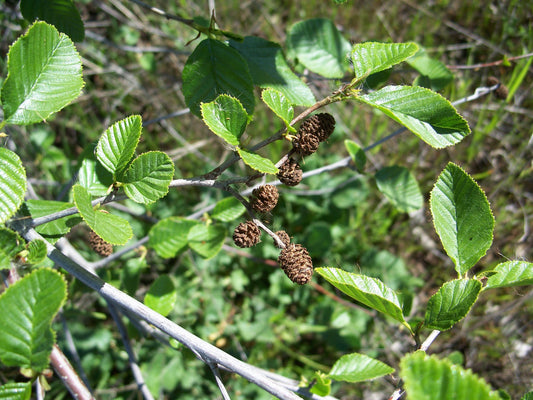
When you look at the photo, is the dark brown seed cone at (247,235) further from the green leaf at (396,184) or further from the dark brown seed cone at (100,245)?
the green leaf at (396,184)

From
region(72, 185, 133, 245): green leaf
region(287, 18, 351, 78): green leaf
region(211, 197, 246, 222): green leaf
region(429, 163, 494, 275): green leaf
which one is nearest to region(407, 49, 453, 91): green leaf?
region(287, 18, 351, 78): green leaf

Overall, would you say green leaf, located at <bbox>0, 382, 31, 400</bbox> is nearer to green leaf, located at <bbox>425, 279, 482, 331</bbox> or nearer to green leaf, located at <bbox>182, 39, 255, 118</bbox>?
green leaf, located at <bbox>182, 39, 255, 118</bbox>

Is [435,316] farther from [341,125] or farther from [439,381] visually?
[341,125]

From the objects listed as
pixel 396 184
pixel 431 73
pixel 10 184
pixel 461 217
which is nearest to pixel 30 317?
pixel 10 184

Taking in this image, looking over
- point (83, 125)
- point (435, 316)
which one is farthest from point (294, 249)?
point (83, 125)

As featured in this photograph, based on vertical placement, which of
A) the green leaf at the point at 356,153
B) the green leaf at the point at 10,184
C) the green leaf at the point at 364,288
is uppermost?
the green leaf at the point at 10,184

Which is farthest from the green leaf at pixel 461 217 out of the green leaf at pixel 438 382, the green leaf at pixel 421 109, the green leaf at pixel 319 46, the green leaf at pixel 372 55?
the green leaf at pixel 319 46
